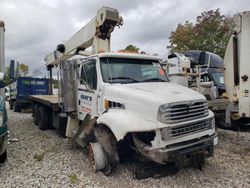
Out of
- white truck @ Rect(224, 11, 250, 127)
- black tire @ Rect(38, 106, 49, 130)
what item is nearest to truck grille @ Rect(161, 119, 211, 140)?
white truck @ Rect(224, 11, 250, 127)

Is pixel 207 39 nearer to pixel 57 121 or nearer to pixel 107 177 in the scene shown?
pixel 57 121

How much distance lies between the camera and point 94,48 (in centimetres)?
639

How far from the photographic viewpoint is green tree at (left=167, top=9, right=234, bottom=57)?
22.0m

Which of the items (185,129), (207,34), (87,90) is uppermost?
(207,34)

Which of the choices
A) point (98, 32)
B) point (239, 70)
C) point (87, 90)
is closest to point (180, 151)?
point (87, 90)

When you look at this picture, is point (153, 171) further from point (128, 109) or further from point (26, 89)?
point (26, 89)

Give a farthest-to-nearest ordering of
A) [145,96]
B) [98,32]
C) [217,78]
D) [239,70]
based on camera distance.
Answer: [217,78] → [98,32] → [239,70] → [145,96]

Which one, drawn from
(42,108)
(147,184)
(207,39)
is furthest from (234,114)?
(207,39)

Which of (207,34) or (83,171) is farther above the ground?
(207,34)

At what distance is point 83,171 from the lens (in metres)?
4.63

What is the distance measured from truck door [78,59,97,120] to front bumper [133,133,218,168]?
1.61 meters

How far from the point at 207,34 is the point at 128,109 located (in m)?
20.9

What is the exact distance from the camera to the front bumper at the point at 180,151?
3.68 metres

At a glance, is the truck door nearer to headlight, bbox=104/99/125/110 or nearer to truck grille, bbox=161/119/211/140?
headlight, bbox=104/99/125/110
